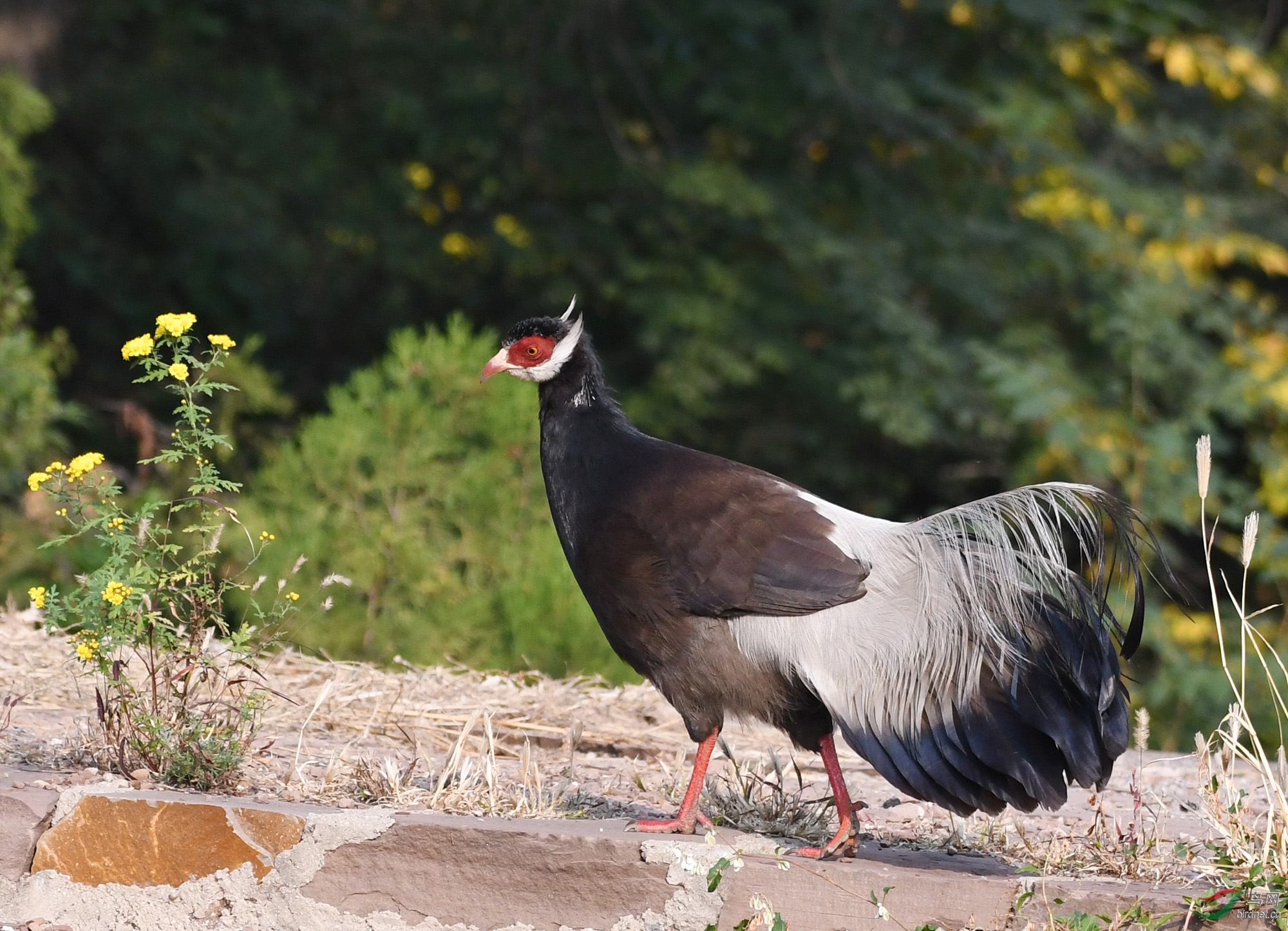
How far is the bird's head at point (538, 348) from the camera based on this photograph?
14.1 ft

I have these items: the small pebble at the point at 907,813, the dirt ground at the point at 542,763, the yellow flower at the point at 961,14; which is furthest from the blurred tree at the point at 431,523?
the yellow flower at the point at 961,14

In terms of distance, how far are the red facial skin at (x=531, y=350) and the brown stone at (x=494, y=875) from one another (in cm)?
138

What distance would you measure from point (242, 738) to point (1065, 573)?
215 centimetres

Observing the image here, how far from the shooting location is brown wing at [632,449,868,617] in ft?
11.9

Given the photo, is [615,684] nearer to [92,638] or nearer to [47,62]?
[92,638]

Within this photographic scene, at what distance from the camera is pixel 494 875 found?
3.42 meters

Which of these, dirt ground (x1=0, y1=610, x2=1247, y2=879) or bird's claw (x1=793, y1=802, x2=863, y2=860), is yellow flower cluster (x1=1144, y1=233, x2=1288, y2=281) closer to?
dirt ground (x1=0, y1=610, x2=1247, y2=879)

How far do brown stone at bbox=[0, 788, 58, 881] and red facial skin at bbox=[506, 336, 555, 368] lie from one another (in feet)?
5.72

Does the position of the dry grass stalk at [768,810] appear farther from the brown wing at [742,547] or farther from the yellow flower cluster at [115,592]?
the yellow flower cluster at [115,592]

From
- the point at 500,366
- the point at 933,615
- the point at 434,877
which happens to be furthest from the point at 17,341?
the point at 933,615

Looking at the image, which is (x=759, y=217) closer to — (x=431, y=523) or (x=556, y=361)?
(x=431, y=523)

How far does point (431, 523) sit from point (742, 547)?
325 centimetres

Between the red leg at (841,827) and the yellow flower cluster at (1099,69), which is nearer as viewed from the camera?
the red leg at (841,827)

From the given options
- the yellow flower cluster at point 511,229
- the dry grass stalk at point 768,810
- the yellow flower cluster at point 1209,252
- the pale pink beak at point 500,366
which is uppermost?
the yellow flower cluster at point 1209,252
